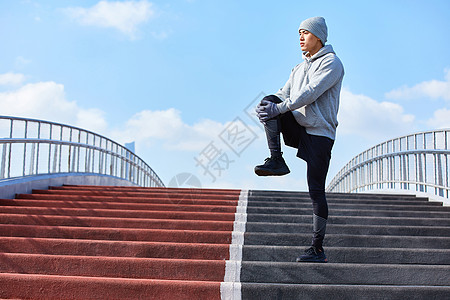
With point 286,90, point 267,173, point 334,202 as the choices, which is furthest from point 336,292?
point 334,202

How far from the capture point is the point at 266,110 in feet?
11.3

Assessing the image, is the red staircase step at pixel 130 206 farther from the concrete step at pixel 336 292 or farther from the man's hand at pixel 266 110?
the man's hand at pixel 266 110

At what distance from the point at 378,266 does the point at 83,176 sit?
28.9 feet

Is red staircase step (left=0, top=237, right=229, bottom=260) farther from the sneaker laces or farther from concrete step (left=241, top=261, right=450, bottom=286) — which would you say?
the sneaker laces

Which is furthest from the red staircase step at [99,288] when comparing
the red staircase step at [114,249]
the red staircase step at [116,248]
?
the red staircase step at [116,248]

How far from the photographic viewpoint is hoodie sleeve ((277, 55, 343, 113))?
3.38 metres

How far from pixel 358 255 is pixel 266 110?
1819 mm

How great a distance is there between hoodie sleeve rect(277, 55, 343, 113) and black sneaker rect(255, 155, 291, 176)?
1.26ft

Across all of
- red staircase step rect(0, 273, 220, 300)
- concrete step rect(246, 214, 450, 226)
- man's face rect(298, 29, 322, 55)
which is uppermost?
man's face rect(298, 29, 322, 55)

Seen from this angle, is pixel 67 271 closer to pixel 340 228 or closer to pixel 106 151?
pixel 340 228

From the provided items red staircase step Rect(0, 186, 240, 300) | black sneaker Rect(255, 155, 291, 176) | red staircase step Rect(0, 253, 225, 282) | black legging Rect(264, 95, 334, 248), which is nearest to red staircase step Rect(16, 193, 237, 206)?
red staircase step Rect(0, 186, 240, 300)

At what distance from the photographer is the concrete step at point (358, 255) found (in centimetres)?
421

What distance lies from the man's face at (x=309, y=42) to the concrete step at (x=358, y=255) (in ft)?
5.95

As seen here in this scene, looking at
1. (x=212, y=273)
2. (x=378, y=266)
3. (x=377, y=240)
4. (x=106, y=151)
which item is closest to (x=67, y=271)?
(x=212, y=273)
